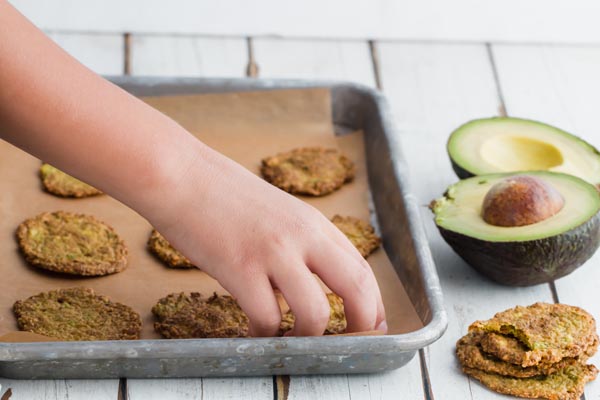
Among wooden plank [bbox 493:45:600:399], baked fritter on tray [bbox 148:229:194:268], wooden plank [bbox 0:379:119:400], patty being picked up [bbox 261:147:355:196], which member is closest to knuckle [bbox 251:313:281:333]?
wooden plank [bbox 0:379:119:400]

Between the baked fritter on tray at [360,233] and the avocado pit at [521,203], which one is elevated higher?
the avocado pit at [521,203]

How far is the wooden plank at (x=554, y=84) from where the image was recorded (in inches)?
88.1

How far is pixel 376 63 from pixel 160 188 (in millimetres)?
1252

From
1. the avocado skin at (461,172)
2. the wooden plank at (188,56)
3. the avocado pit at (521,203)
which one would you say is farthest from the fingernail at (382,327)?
the wooden plank at (188,56)

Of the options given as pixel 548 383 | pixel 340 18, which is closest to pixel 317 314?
pixel 548 383

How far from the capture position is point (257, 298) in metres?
1.29

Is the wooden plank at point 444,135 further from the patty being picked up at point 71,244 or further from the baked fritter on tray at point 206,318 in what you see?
the patty being picked up at point 71,244

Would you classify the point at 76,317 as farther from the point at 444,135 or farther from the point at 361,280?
the point at 444,135

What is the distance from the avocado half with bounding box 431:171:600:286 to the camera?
1.53 m

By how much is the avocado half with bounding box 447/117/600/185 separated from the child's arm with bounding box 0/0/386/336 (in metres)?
0.54

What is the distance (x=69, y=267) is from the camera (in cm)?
160

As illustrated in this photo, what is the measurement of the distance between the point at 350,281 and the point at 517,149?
68 centimetres

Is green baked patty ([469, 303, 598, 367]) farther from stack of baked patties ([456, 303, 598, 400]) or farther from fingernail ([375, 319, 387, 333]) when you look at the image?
fingernail ([375, 319, 387, 333])

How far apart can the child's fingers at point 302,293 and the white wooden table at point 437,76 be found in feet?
1.13
